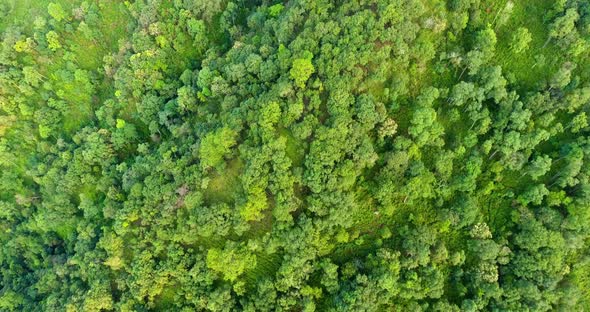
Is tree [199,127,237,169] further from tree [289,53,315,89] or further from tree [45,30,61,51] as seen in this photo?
tree [45,30,61,51]

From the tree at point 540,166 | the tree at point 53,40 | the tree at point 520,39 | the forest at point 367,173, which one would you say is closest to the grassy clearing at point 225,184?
the forest at point 367,173

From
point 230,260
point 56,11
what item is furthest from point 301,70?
point 56,11

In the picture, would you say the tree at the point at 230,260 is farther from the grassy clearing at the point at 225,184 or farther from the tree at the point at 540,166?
the tree at the point at 540,166

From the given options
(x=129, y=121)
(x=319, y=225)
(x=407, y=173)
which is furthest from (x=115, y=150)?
(x=407, y=173)

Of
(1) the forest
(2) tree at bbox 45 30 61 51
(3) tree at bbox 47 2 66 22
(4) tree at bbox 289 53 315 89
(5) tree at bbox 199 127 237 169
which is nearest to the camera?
(1) the forest

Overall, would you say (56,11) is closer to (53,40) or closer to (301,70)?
(53,40)

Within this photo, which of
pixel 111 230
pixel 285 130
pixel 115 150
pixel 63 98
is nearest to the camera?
pixel 285 130

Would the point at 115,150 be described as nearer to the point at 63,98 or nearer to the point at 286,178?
the point at 63,98

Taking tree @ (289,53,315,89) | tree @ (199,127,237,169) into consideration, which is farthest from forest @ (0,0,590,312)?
tree @ (289,53,315,89)
